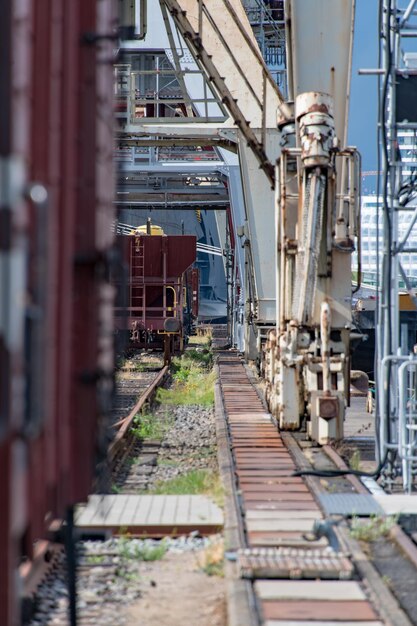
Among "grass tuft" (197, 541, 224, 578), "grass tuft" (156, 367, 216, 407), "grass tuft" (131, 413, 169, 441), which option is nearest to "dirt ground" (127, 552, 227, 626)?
"grass tuft" (197, 541, 224, 578)

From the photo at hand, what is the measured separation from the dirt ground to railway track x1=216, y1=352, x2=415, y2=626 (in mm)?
206

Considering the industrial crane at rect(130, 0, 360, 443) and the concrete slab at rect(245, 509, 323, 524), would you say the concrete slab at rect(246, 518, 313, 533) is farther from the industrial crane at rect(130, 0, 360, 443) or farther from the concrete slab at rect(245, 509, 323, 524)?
the industrial crane at rect(130, 0, 360, 443)

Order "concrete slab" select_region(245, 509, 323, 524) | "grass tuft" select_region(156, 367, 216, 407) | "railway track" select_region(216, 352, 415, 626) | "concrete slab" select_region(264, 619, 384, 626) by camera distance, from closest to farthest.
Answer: "concrete slab" select_region(264, 619, 384, 626) < "railway track" select_region(216, 352, 415, 626) < "concrete slab" select_region(245, 509, 323, 524) < "grass tuft" select_region(156, 367, 216, 407)

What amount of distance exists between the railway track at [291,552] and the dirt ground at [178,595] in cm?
21

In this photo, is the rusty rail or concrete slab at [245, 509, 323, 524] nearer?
concrete slab at [245, 509, 323, 524]

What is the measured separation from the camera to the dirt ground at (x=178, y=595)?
498cm

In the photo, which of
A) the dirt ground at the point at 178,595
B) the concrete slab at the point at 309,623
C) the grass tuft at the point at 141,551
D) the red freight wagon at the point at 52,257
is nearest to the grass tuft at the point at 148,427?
the grass tuft at the point at 141,551

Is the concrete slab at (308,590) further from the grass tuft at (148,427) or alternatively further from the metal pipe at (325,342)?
the grass tuft at (148,427)

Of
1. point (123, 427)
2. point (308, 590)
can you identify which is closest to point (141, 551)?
point (308, 590)

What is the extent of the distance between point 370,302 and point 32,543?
3090 centimetres

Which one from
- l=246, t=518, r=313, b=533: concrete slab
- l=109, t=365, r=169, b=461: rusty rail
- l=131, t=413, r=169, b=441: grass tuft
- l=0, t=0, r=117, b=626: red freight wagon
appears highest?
l=0, t=0, r=117, b=626: red freight wagon

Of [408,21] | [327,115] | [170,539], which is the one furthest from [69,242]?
[327,115]

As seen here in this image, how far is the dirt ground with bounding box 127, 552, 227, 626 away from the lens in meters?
4.98

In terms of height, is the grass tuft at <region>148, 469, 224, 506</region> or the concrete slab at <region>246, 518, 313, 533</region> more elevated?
the concrete slab at <region>246, 518, 313, 533</region>
